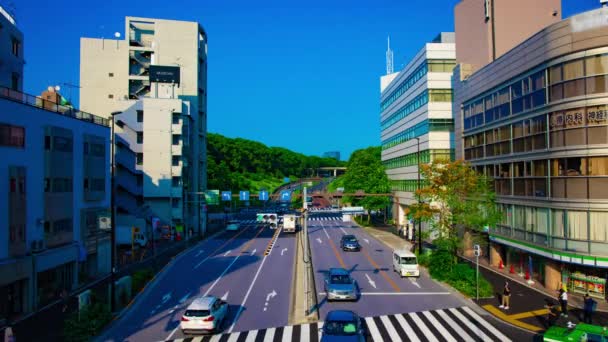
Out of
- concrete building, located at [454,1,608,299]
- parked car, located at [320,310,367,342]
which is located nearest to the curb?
parked car, located at [320,310,367,342]

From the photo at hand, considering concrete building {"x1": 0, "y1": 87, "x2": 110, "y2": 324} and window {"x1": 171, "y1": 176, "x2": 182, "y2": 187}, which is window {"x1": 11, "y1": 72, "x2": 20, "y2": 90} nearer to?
concrete building {"x1": 0, "y1": 87, "x2": 110, "y2": 324}

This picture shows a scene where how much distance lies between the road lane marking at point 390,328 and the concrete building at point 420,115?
23.4 meters

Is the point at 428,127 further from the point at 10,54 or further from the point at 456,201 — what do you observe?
the point at 10,54

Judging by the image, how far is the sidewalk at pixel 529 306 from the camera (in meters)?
23.2

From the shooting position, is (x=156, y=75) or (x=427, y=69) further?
(x=156, y=75)

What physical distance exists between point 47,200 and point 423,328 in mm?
26018

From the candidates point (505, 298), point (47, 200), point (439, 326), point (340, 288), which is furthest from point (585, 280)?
point (47, 200)

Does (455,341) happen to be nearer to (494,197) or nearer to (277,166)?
(494,197)

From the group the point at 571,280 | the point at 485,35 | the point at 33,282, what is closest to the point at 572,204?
the point at 571,280

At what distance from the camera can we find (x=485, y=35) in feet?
139

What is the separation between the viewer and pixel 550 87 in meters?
28.5

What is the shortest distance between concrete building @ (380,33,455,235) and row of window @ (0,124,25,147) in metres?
34.3

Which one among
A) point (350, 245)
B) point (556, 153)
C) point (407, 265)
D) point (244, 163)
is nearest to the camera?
point (556, 153)

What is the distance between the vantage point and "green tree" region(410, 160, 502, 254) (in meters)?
33.2
